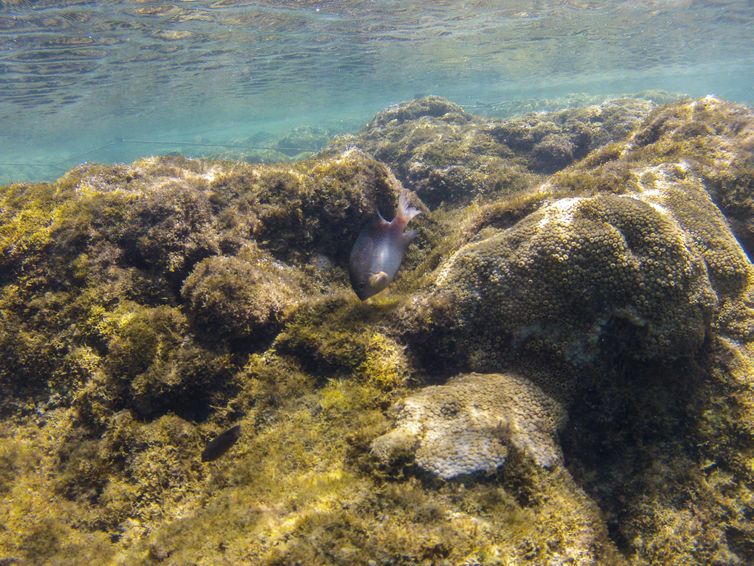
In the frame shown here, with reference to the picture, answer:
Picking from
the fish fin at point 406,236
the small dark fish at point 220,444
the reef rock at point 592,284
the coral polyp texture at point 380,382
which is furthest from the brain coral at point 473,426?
the fish fin at point 406,236

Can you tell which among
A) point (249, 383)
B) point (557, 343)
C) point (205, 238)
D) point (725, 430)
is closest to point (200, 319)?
point (249, 383)

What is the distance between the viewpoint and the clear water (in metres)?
17.9

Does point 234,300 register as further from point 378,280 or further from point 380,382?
point 380,382

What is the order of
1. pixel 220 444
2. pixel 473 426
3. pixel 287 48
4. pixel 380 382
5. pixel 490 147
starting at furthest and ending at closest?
pixel 287 48 < pixel 490 147 < pixel 380 382 < pixel 220 444 < pixel 473 426

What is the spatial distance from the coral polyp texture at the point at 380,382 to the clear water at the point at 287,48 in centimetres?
1669

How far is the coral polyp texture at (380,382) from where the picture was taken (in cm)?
253

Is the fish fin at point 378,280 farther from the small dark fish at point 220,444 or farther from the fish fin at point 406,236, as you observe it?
the small dark fish at point 220,444

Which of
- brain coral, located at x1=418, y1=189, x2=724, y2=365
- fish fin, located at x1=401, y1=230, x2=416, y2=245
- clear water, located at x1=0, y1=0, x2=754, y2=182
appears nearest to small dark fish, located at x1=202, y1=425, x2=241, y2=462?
brain coral, located at x1=418, y1=189, x2=724, y2=365

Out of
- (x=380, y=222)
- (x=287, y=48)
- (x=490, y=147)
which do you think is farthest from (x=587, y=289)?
(x=287, y=48)

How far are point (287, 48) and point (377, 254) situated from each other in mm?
26886

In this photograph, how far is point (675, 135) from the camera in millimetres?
5883

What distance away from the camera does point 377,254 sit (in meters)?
4.44

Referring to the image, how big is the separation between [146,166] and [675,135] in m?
7.92

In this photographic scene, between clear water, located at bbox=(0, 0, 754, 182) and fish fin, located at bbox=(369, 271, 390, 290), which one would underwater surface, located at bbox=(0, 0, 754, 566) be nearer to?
fish fin, located at bbox=(369, 271, 390, 290)
